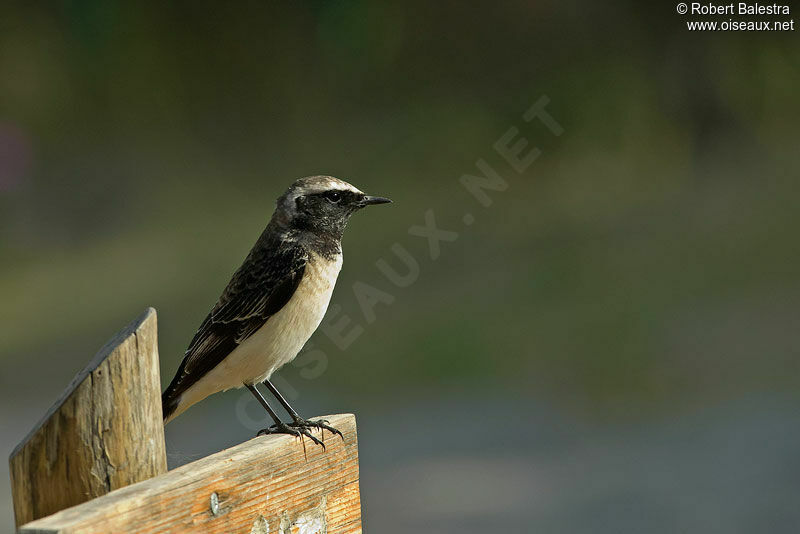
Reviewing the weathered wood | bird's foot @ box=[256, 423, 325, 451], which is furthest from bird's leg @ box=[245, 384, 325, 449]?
the weathered wood

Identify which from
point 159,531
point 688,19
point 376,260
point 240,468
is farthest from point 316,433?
point 688,19

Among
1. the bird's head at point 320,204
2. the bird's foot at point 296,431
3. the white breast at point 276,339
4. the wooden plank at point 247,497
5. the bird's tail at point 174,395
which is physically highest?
the bird's head at point 320,204

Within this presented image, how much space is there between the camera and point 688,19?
9805 millimetres

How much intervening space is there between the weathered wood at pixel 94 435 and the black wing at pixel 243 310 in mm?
1790

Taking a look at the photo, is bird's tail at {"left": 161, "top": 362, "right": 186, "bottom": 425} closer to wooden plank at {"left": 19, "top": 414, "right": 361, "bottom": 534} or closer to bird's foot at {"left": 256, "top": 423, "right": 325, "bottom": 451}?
bird's foot at {"left": 256, "top": 423, "right": 325, "bottom": 451}

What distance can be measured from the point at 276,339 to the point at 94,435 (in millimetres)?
1876

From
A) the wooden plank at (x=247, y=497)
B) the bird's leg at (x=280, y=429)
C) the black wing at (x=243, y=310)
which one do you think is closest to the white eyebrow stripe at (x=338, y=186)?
the black wing at (x=243, y=310)

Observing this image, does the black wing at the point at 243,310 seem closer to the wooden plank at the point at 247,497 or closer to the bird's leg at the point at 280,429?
the bird's leg at the point at 280,429

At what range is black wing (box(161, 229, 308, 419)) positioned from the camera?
3869 mm

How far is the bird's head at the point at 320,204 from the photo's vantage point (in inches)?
152

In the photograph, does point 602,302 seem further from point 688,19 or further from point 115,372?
point 115,372

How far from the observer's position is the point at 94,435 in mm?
1998

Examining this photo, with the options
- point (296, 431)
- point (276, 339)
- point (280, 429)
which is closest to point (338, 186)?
point (276, 339)

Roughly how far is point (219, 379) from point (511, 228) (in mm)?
6038
